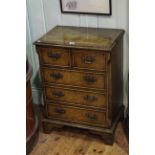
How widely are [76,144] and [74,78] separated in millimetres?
555

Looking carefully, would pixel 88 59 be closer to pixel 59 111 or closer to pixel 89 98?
pixel 89 98

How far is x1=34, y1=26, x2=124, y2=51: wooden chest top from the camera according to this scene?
2.17 m

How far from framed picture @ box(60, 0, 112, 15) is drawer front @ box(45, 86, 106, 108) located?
0.63m

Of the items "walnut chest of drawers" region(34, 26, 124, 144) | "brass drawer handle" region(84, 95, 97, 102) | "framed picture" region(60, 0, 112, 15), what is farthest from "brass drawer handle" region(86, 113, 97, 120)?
"framed picture" region(60, 0, 112, 15)

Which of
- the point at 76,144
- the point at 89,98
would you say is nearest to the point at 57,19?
the point at 89,98

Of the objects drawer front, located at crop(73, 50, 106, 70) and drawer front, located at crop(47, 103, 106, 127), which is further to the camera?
drawer front, located at crop(47, 103, 106, 127)

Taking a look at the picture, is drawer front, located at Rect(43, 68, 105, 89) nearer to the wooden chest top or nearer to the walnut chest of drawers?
the walnut chest of drawers

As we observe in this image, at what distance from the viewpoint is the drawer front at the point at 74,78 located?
2229 mm
